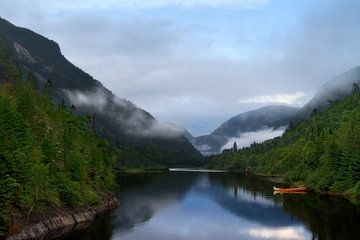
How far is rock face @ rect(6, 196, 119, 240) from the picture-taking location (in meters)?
73.6

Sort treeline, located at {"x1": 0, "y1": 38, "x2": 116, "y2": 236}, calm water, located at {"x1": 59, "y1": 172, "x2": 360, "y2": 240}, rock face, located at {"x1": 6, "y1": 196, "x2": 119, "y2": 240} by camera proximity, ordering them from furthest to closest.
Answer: calm water, located at {"x1": 59, "y1": 172, "x2": 360, "y2": 240}
treeline, located at {"x1": 0, "y1": 38, "x2": 116, "y2": 236}
rock face, located at {"x1": 6, "y1": 196, "x2": 119, "y2": 240}

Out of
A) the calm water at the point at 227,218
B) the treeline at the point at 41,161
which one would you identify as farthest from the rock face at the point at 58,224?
the calm water at the point at 227,218

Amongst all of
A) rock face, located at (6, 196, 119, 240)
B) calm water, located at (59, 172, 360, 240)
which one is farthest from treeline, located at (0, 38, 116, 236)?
calm water, located at (59, 172, 360, 240)

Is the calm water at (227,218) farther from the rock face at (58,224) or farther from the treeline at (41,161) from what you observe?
the treeline at (41,161)

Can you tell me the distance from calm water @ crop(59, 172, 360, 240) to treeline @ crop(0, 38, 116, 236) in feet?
28.5

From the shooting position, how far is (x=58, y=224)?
8481cm

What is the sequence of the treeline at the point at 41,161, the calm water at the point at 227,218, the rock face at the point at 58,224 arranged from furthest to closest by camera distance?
the calm water at the point at 227,218 → the treeline at the point at 41,161 → the rock face at the point at 58,224

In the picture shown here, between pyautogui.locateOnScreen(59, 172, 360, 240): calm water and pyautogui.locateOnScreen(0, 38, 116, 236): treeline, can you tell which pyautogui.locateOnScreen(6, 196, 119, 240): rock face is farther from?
pyautogui.locateOnScreen(59, 172, 360, 240): calm water

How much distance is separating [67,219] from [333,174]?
10567 centimetres

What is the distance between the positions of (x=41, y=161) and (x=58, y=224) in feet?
44.2

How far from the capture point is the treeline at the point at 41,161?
73938 mm

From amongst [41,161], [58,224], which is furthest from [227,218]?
[41,161]

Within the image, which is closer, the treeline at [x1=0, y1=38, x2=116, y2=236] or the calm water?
the treeline at [x1=0, y1=38, x2=116, y2=236]

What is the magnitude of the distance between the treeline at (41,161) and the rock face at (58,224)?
188cm
